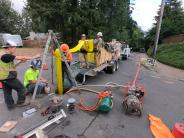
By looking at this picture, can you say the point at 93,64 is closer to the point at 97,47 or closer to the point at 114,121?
the point at 97,47

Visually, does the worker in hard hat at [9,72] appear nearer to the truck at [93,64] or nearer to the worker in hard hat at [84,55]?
the truck at [93,64]

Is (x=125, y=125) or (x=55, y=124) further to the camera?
(x=125, y=125)

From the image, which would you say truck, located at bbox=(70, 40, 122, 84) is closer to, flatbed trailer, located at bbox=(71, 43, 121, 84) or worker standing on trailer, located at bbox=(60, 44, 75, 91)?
flatbed trailer, located at bbox=(71, 43, 121, 84)

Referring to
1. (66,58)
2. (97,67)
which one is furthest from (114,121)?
(97,67)

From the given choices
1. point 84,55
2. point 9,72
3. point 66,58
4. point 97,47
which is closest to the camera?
point 9,72

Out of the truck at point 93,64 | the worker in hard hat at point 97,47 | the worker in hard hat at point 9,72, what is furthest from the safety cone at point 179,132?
the worker in hard hat at point 97,47

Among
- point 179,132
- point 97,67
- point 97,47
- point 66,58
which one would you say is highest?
point 97,47

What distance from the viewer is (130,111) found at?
16.7ft

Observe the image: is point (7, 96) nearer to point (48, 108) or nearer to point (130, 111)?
point (48, 108)

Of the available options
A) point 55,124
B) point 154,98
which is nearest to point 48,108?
point 55,124

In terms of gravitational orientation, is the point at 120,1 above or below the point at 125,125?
above

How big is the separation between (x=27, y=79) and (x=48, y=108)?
148cm

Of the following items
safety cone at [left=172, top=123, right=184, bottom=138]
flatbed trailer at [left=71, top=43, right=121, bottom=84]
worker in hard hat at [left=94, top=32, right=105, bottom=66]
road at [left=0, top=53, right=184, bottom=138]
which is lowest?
road at [left=0, top=53, right=184, bottom=138]

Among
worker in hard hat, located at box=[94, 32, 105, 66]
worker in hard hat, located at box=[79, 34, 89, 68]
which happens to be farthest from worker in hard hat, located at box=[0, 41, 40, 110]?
worker in hard hat, located at box=[94, 32, 105, 66]
